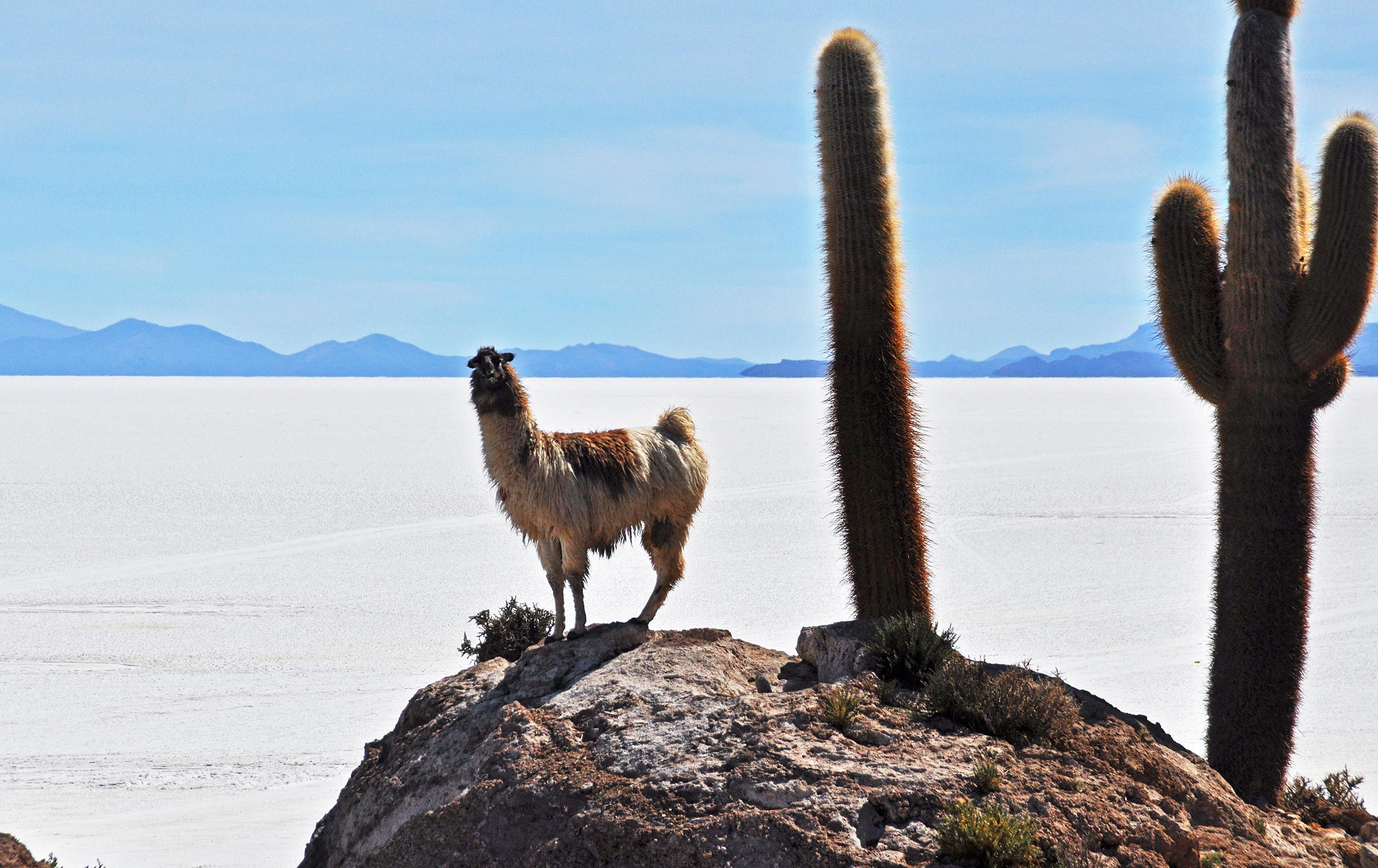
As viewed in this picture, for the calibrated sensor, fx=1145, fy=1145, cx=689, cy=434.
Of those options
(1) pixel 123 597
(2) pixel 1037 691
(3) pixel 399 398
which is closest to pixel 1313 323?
(2) pixel 1037 691

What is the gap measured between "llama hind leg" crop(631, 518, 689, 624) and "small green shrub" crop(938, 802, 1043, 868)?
10.6ft

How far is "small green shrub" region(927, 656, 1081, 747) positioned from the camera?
7.11 meters

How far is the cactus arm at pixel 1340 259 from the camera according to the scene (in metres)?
8.85

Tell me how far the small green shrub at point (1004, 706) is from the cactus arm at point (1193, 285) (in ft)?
11.7

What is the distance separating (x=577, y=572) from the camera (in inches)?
328

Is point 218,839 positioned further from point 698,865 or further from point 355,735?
point 698,865

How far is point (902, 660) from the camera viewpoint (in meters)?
7.58

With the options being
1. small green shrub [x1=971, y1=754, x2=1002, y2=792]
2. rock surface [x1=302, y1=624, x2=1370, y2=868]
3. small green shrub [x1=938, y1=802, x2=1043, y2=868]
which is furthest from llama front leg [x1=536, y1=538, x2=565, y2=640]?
small green shrub [x1=938, y1=802, x2=1043, y2=868]

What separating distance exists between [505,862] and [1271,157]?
25.6 ft

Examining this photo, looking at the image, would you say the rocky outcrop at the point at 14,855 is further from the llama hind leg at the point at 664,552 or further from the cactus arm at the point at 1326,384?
the cactus arm at the point at 1326,384

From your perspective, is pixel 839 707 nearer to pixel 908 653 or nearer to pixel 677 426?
pixel 908 653

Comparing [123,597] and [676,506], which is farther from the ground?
[676,506]

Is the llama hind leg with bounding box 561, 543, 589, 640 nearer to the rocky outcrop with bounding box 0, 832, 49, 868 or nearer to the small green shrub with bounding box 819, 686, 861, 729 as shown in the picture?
the small green shrub with bounding box 819, 686, 861, 729

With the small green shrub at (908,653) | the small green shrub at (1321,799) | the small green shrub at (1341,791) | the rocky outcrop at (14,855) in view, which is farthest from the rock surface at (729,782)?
the rocky outcrop at (14,855)
